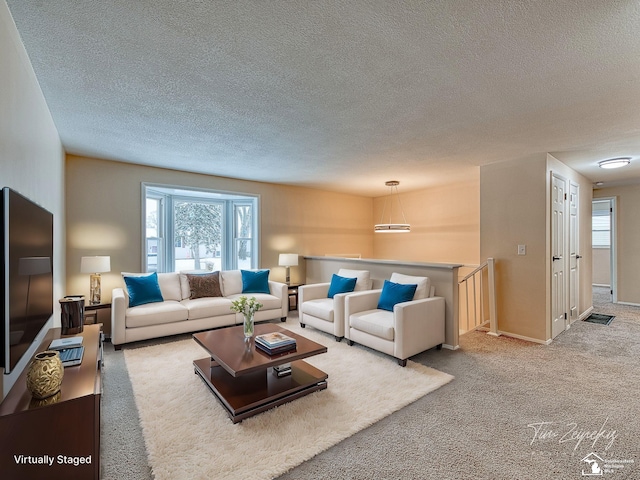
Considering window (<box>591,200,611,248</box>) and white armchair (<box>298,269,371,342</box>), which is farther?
window (<box>591,200,611,248</box>)

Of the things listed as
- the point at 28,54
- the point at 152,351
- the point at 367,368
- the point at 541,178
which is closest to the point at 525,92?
the point at 541,178

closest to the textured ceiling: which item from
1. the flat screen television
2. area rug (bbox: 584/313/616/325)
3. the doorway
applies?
the flat screen television

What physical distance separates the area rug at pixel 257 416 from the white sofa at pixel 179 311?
41 cm

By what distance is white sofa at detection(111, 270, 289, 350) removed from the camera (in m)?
3.63

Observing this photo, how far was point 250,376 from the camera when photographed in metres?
2.67

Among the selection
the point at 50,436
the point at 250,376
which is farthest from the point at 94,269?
the point at 50,436

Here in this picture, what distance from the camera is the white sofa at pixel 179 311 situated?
11.9 ft

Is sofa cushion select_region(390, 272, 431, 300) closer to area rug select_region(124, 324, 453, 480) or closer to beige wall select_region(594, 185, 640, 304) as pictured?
area rug select_region(124, 324, 453, 480)

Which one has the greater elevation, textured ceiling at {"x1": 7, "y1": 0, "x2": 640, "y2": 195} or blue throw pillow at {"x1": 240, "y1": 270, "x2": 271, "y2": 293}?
textured ceiling at {"x1": 7, "y1": 0, "x2": 640, "y2": 195}

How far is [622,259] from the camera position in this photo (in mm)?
5984

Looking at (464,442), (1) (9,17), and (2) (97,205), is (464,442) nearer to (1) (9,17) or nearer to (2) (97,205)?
(1) (9,17)

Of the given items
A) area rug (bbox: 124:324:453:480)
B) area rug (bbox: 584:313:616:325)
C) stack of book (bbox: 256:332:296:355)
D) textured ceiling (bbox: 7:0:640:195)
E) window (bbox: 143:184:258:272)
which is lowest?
area rug (bbox: 124:324:453:480)

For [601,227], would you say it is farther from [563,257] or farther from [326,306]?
[326,306]

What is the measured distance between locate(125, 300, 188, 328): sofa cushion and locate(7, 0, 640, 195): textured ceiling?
1961 millimetres
